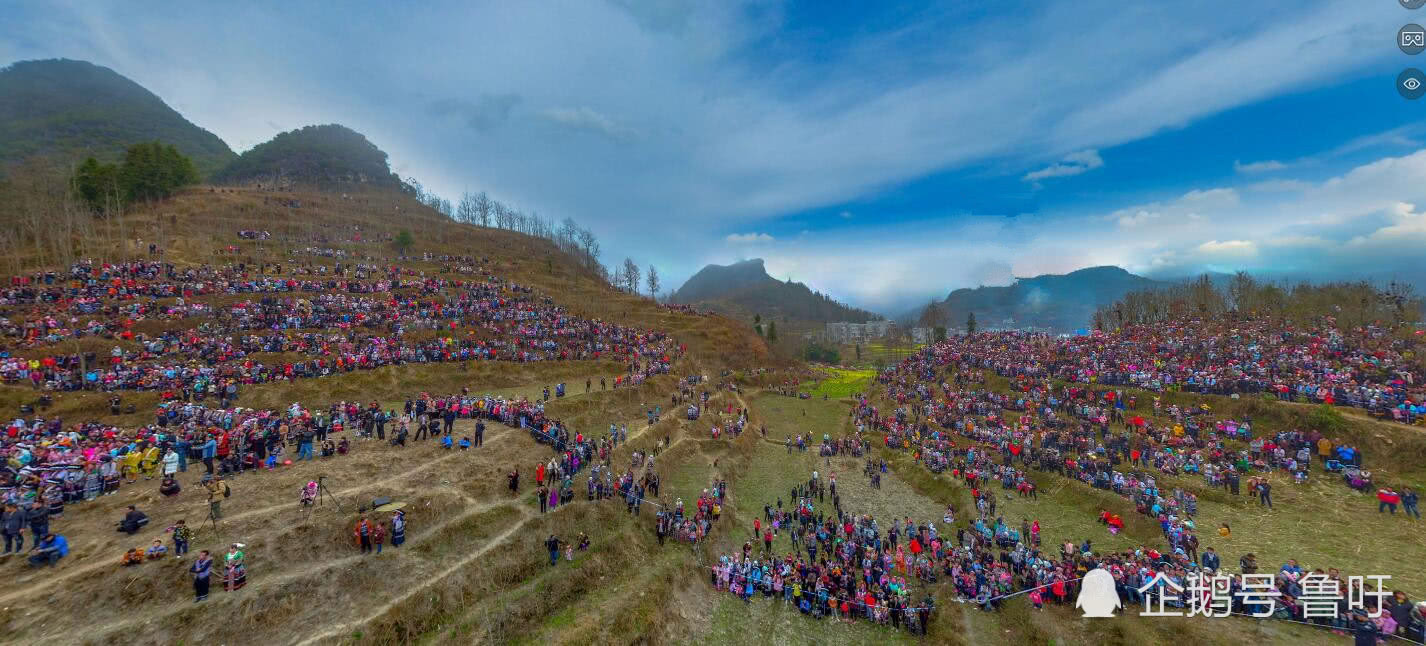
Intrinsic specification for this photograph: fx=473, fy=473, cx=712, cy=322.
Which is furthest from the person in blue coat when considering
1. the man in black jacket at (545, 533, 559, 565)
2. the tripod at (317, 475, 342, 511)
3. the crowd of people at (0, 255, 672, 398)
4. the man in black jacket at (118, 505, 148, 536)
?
the crowd of people at (0, 255, 672, 398)

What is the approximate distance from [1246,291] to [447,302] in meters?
103

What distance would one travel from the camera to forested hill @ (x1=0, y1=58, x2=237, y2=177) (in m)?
118

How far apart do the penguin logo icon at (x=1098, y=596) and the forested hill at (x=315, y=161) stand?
174809mm

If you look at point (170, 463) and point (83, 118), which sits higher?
point (83, 118)

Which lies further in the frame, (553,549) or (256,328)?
(256,328)

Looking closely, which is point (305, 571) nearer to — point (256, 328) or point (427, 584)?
point (427, 584)

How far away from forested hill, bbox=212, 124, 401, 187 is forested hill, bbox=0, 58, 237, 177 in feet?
33.2

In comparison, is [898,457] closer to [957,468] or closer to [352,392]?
[957,468]

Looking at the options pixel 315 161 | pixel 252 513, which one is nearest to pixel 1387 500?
pixel 252 513

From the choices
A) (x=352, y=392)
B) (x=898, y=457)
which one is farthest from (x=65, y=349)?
(x=898, y=457)

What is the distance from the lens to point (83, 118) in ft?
448

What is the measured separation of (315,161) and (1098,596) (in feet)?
673

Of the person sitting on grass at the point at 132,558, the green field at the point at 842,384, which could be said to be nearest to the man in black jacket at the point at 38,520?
the person sitting on grass at the point at 132,558

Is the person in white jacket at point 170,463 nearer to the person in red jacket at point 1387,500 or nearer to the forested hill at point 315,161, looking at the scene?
the person in red jacket at point 1387,500
